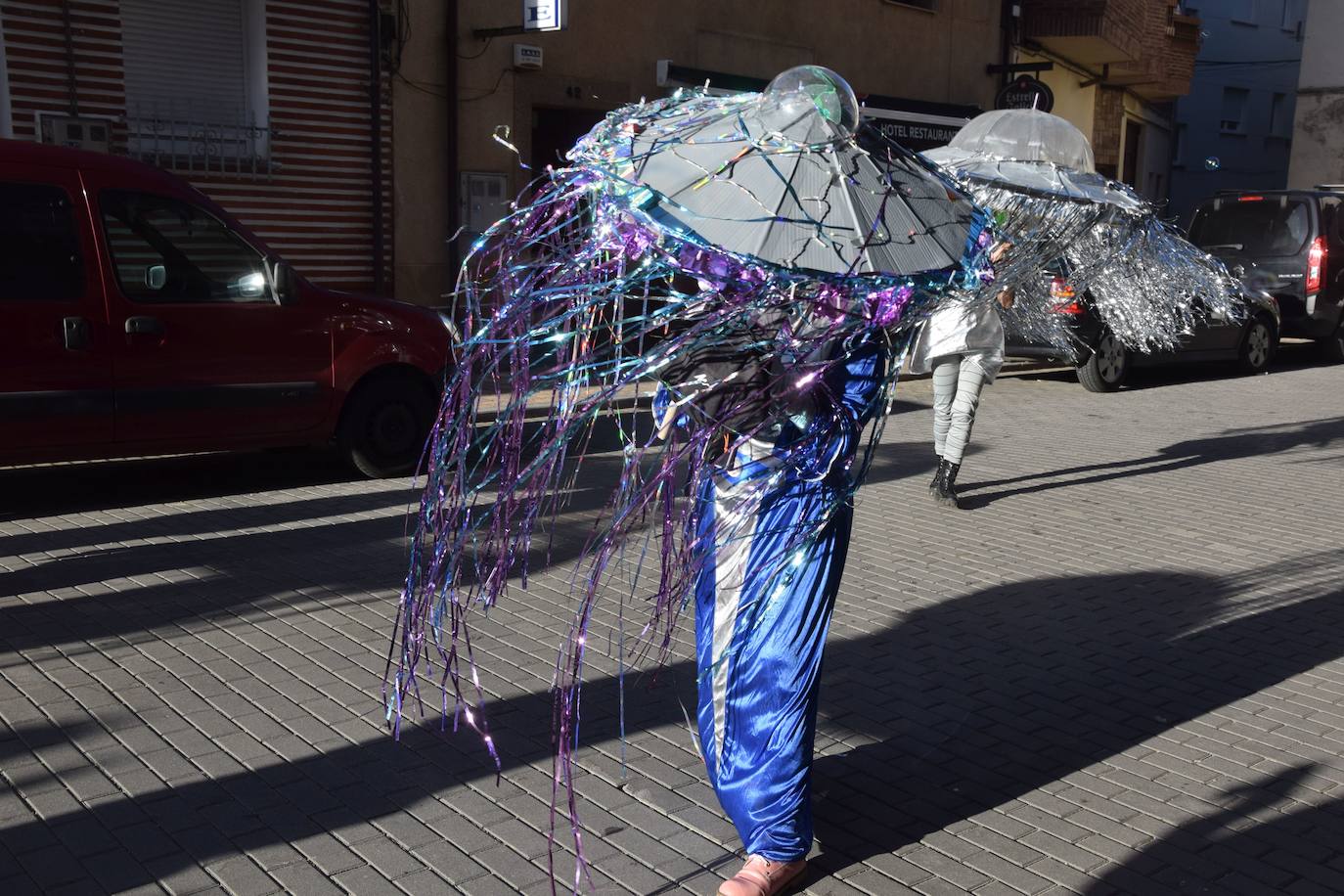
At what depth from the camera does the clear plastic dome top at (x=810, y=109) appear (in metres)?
3.03

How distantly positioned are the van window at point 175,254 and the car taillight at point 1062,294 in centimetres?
457

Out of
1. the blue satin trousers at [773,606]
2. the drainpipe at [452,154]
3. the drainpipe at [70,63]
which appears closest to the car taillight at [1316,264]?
the drainpipe at [452,154]

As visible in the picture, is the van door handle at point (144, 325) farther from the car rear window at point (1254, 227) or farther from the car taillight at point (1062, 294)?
the car rear window at point (1254, 227)

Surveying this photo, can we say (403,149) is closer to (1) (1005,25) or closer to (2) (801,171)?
(2) (801,171)

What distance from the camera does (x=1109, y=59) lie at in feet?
79.6

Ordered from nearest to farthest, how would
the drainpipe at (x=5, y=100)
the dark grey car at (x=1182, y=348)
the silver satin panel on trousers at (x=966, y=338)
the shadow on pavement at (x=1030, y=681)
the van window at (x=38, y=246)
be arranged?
the shadow on pavement at (x=1030, y=681)
the van window at (x=38, y=246)
the silver satin panel on trousers at (x=966, y=338)
the drainpipe at (x=5, y=100)
the dark grey car at (x=1182, y=348)

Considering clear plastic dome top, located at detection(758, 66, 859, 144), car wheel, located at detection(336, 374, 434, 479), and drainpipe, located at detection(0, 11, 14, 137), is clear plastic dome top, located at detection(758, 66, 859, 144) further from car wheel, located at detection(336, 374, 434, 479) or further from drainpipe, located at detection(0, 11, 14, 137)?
drainpipe, located at detection(0, 11, 14, 137)

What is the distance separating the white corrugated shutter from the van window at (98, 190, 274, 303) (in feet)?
15.8

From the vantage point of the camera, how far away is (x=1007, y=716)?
15.2 feet

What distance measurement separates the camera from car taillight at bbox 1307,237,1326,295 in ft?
55.5

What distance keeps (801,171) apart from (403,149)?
36.8 ft

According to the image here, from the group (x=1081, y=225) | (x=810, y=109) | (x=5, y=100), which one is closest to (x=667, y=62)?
(x=5, y=100)

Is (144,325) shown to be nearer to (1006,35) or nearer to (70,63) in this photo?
(70,63)

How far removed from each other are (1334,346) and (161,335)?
1629 cm
